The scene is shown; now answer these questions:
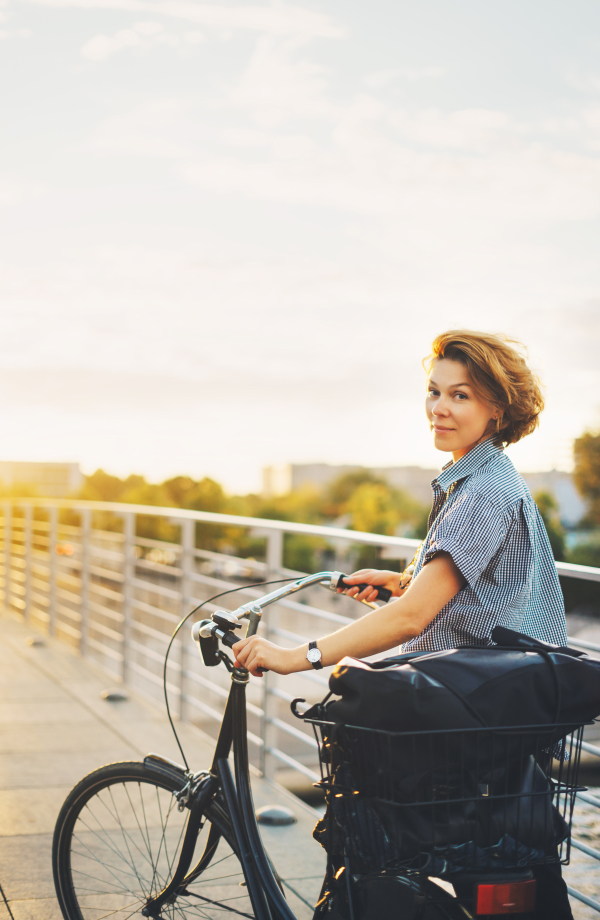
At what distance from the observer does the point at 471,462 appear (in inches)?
72.6

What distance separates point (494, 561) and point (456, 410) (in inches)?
13.1

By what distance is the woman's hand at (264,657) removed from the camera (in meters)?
1.69

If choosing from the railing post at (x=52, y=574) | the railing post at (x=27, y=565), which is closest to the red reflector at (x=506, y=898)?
the railing post at (x=52, y=574)

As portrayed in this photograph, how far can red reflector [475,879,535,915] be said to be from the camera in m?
1.44

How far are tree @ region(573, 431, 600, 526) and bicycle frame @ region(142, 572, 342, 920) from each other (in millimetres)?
79985

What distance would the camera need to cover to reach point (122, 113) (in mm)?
6691

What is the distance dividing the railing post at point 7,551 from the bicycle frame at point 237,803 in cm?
879

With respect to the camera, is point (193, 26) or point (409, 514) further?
point (409, 514)

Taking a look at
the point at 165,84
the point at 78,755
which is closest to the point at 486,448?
the point at 78,755

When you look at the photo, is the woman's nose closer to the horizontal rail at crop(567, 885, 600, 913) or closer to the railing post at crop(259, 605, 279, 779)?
the horizontal rail at crop(567, 885, 600, 913)

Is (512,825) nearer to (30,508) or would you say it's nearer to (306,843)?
(306,843)

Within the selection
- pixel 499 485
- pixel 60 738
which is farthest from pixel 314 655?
pixel 60 738

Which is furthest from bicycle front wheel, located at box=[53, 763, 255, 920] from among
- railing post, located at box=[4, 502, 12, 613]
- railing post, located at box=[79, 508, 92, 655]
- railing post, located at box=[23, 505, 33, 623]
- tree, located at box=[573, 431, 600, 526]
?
tree, located at box=[573, 431, 600, 526]

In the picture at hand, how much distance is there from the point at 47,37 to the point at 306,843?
221 inches
